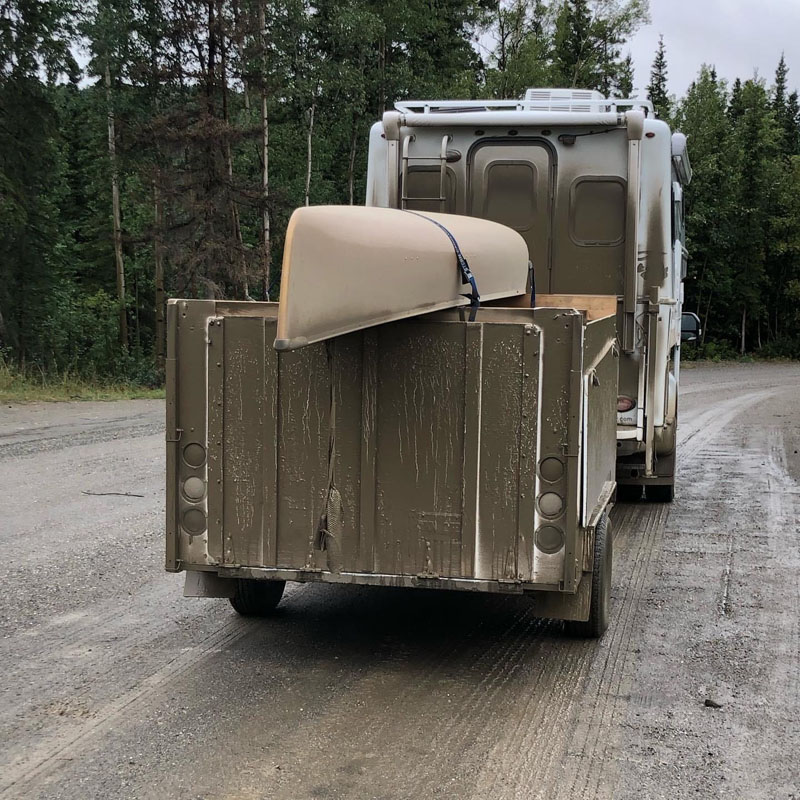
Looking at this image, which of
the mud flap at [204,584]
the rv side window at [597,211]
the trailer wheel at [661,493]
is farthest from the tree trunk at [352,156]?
the mud flap at [204,584]

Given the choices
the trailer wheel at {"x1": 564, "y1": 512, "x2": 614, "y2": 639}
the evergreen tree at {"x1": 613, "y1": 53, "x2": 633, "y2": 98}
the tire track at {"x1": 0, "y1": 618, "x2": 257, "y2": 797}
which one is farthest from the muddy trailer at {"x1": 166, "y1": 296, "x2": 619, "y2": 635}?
the evergreen tree at {"x1": 613, "y1": 53, "x2": 633, "y2": 98}

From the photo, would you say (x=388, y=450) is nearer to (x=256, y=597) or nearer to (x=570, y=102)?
(x=256, y=597)

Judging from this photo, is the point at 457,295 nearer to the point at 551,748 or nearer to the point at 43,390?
the point at 551,748

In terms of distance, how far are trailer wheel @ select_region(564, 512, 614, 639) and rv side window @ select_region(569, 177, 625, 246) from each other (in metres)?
2.92

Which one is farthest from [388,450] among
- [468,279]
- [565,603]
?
[565,603]

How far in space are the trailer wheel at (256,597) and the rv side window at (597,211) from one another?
147 inches

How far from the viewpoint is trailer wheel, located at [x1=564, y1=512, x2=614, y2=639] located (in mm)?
5211

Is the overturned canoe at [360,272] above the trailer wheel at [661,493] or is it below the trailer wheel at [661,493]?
above

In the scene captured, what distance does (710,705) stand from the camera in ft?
14.6

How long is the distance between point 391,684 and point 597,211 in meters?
4.40

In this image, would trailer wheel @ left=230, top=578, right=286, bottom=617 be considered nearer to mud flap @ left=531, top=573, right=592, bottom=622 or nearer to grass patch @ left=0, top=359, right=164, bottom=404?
mud flap @ left=531, top=573, right=592, bottom=622

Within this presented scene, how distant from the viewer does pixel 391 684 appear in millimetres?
4691

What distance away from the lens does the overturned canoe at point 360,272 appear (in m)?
3.93

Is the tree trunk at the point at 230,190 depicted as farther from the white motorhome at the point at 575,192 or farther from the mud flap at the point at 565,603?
the mud flap at the point at 565,603
